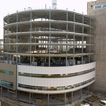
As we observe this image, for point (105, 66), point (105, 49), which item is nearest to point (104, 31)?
point (105, 49)

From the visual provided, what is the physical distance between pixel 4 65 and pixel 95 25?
97.7 feet

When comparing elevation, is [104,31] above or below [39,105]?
above

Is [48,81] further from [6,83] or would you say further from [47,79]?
[6,83]

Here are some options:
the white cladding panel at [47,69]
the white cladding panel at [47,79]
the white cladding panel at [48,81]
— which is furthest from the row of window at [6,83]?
the white cladding panel at [47,69]

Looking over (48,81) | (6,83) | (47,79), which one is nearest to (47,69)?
(47,79)

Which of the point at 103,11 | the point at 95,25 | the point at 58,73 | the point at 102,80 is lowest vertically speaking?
the point at 102,80

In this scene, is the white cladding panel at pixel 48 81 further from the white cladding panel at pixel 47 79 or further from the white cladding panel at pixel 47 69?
the white cladding panel at pixel 47 69

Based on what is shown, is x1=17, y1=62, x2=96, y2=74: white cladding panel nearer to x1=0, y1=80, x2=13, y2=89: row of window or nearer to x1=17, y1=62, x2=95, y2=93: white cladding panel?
x1=17, y1=62, x2=95, y2=93: white cladding panel

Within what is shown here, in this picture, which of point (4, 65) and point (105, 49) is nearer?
point (4, 65)

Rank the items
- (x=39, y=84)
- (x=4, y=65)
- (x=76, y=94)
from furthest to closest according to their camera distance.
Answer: (x=76, y=94), (x=4, y=65), (x=39, y=84)

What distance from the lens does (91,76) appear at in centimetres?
3170

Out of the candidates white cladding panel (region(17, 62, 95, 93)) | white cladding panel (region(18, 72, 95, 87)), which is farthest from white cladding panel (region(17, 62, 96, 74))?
white cladding panel (region(18, 72, 95, 87))

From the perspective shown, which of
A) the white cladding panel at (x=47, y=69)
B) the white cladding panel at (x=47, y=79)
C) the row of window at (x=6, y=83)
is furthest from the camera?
the row of window at (x=6, y=83)

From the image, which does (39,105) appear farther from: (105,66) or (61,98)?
(105,66)
